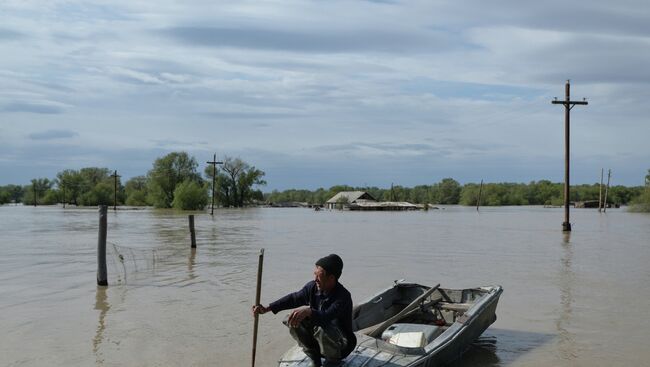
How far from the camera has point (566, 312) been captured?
1145 centimetres

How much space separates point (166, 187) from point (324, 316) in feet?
323

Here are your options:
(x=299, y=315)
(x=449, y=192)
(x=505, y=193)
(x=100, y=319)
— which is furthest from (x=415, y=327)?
(x=449, y=192)

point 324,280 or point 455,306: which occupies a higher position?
point 324,280

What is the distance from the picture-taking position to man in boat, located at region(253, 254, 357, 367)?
5.93 metres

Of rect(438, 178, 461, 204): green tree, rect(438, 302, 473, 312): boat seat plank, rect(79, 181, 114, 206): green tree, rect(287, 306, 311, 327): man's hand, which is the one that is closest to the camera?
rect(287, 306, 311, 327): man's hand

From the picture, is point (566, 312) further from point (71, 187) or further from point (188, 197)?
point (71, 187)

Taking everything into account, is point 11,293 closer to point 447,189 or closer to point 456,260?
point 456,260

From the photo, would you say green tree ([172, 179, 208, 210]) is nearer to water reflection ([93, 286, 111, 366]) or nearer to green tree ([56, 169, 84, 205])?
green tree ([56, 169, 84, 205])

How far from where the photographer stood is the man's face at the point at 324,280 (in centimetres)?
594

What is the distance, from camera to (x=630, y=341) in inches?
365

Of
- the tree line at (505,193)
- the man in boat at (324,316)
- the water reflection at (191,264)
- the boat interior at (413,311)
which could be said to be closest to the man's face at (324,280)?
the man in boat at (324,316)

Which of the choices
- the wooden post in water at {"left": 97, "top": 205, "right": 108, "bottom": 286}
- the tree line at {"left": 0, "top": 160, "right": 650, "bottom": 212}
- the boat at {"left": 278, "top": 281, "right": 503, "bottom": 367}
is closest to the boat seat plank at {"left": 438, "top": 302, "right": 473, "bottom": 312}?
the boat at {"left": 278, "top": 281, "right": 503, "bottom": 367}

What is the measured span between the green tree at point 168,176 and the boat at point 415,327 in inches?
3629

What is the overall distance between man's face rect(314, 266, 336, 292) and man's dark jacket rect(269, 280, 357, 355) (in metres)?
0.06
